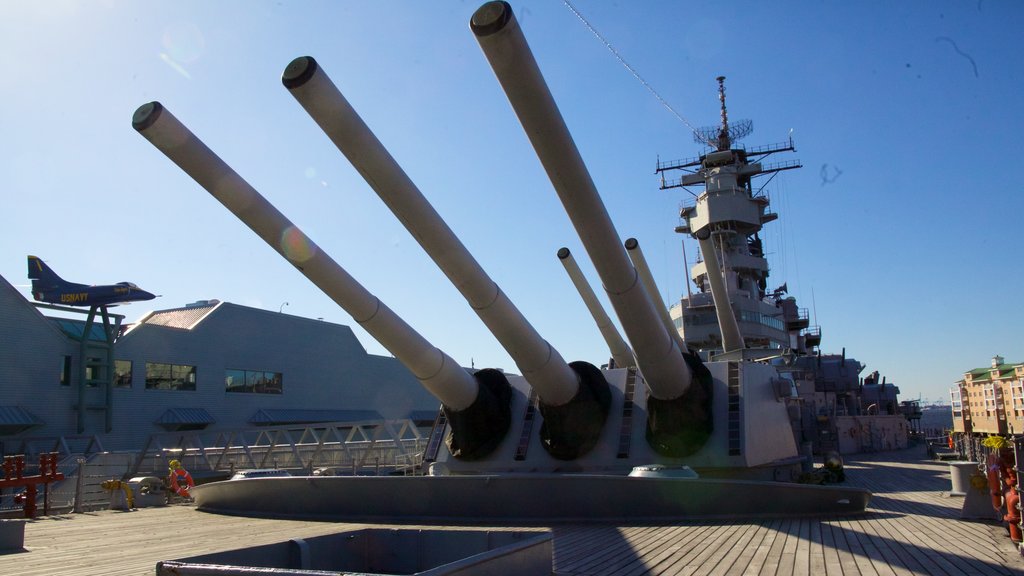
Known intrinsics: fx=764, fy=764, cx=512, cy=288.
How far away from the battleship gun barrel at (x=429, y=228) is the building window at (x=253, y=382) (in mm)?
29740

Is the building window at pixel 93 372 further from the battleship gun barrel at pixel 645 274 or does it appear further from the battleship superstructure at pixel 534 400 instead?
the battleship gun barrel at pixel 645 274

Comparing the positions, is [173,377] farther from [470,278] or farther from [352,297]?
[470,278]

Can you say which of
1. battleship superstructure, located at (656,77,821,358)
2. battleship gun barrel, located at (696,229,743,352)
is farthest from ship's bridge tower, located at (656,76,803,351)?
battleship gun barrel, located at (696,229,743,352)

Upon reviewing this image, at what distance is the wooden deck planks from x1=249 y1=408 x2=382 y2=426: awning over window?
2849 centimetres

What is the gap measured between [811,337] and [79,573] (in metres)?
39.3

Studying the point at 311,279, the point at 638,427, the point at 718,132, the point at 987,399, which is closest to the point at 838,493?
the point at 638,427

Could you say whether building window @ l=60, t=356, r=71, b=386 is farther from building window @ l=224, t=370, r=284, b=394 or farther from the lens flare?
the lens flare

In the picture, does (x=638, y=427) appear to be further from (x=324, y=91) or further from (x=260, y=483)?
(x=324, y=91)

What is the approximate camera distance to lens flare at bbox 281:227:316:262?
28.6 feet

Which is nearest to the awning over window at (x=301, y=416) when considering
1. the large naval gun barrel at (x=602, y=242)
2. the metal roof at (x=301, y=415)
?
the metal roof at (x=301, y=415)

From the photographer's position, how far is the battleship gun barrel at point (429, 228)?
22.6 feet

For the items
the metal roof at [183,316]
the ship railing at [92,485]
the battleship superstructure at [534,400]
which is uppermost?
the metal roof at [183,316]

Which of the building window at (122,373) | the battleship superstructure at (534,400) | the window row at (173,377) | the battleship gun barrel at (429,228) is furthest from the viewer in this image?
the building window at (122,373)

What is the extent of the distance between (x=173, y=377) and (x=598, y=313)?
25.7 m
